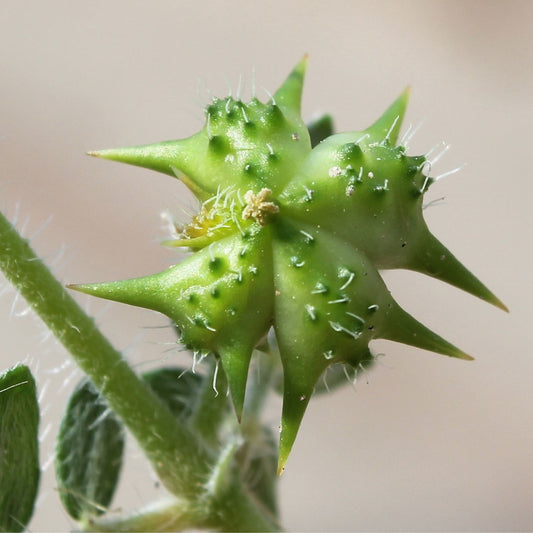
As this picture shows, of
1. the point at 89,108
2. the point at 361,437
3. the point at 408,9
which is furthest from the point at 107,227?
the point at 408,9

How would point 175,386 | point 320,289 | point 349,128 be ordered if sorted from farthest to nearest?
point 349,128 < point 175,386 < point 320,289

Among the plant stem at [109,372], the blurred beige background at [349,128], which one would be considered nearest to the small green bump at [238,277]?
the plant stem at [109,372]

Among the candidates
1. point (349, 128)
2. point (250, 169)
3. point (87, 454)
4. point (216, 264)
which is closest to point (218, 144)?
point (250, 169)

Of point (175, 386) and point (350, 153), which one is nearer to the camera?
point (350, 153)

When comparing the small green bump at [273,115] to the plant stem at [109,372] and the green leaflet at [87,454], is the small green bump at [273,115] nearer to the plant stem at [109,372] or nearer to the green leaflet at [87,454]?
the plant stem at [109,372]

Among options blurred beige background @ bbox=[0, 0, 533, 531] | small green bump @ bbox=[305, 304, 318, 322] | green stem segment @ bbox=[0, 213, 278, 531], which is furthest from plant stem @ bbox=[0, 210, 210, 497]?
blurred beige background @ bbox=[0, 0, 533, 531]

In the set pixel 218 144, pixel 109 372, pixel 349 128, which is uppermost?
pixel 349 128

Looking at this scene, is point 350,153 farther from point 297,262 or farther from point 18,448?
point 18,448
